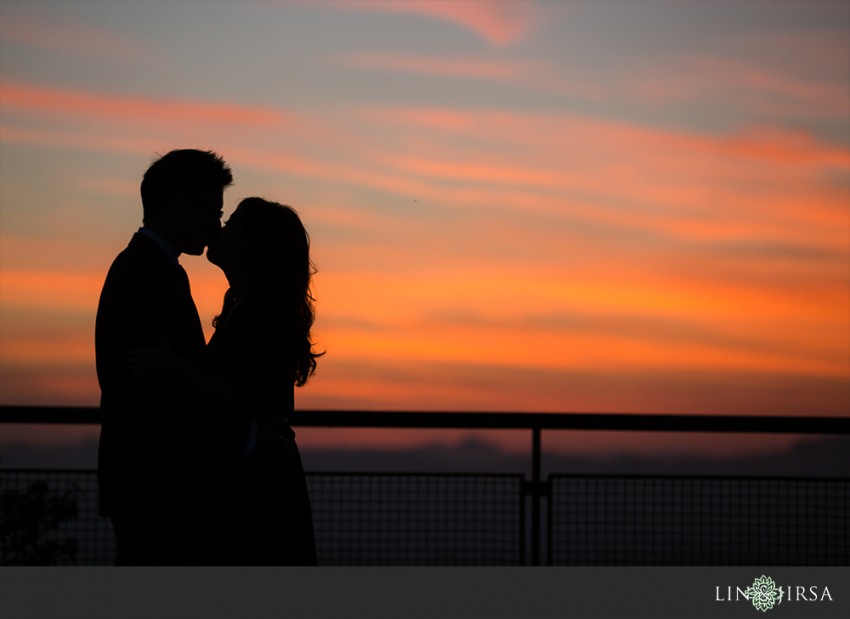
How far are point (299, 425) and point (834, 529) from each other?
2.69 m

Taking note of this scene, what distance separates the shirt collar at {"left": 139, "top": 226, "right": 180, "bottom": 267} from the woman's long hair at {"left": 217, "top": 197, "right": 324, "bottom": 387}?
0.78 feet

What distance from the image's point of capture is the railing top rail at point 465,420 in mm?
5207

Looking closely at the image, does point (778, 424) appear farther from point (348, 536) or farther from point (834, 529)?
point (348, 536)

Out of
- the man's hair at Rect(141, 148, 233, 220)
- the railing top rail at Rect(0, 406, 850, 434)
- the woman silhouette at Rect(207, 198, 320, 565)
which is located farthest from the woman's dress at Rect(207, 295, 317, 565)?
the railing top rail at Rect(0, 406, 850, 434)

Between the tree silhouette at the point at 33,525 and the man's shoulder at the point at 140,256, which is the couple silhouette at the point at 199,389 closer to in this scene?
the man's shoulder at the point at 140,256

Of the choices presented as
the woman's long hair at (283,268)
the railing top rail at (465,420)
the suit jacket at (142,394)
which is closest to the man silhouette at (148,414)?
the suit jacket at (142,394)

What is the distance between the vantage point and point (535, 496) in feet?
17.7

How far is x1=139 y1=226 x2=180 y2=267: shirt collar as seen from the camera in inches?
148

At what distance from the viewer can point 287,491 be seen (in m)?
3.79
